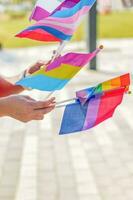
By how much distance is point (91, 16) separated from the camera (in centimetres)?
1248

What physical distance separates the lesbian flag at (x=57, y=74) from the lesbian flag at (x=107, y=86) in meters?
0.11

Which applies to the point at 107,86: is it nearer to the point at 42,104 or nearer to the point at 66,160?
the point at 42,104

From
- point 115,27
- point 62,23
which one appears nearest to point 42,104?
point 62,23

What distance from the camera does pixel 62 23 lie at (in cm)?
281

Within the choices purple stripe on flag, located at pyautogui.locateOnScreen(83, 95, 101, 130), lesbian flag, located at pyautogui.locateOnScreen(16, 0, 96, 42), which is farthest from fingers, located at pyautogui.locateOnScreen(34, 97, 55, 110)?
lesbian flag, located at pyautogui.locateOnScreen(16, 0, 96, 42)

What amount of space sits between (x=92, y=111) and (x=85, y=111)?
0.04 m

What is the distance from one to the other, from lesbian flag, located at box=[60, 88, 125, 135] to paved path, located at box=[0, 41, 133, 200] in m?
2.28

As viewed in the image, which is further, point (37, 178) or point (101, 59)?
point (101, 59)

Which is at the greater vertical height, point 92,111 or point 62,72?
point 62,72

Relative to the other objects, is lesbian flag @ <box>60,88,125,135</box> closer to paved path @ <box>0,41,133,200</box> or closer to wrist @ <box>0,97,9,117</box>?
wrist @ <box>0,97,9,117</box>

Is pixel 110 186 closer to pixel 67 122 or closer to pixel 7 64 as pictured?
pixel 67 122

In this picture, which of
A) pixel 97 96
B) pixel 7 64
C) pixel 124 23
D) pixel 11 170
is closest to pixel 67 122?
pixel 97 96

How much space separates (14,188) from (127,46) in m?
13.4

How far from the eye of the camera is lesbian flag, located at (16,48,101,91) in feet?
8.66
